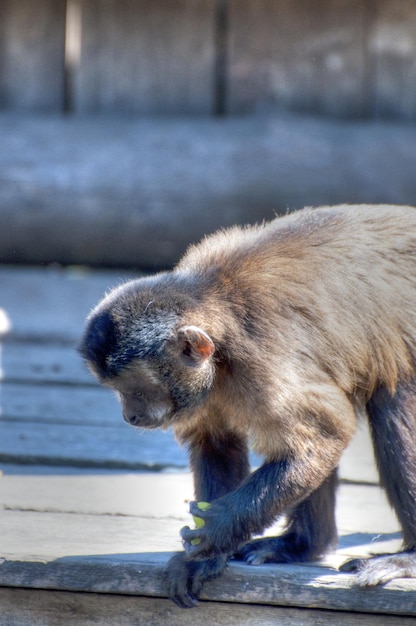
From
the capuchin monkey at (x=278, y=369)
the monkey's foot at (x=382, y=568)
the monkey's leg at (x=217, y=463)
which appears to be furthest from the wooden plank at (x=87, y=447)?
the monkey's foot at (x=382, y=568)

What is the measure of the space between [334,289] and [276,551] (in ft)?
2.63

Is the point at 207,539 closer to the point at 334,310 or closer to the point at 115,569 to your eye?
the point at 115,569

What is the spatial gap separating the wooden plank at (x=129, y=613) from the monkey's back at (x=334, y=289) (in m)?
0.67

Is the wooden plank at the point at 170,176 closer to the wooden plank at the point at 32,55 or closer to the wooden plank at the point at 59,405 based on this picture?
the wooden plank at the point at 32,55

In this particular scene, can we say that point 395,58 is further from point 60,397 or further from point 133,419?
point 133,419

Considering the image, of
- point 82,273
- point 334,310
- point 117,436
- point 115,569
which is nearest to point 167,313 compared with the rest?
point 334,310

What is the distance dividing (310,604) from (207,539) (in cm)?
33

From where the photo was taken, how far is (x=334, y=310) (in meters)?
3.43

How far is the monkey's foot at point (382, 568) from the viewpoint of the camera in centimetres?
316

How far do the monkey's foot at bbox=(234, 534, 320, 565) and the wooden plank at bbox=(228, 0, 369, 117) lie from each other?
3.56 m

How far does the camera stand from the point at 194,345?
11.1 feet

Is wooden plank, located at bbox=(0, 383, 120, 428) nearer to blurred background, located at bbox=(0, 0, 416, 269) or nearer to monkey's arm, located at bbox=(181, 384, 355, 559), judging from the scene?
blurred background, located at bbox=(0, 0, 416, 269)

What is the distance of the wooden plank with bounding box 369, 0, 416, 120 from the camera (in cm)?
645

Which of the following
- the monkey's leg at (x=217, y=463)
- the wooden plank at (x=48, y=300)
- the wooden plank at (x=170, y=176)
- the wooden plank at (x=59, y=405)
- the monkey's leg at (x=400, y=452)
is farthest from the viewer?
the wooden plank at (x=48, y=300)
